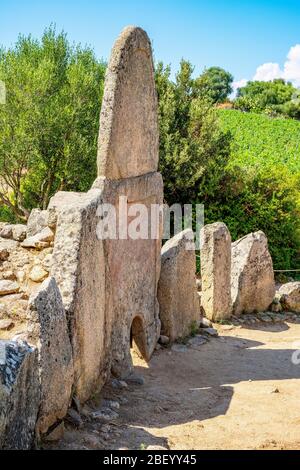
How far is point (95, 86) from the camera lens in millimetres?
19594

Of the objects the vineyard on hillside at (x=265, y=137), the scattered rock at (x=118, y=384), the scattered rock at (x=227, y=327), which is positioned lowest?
the scattered rock at (x=118, y=384)

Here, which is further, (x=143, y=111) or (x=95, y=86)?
(x=95, y=86)

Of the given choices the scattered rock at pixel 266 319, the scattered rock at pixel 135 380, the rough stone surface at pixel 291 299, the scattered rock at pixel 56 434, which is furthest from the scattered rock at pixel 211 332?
the scattered rock at pixel 56 434

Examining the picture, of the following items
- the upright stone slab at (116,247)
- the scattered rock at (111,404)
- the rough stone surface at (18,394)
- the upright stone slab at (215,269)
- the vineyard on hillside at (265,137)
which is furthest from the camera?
the vineyard on hillside at (265,137)

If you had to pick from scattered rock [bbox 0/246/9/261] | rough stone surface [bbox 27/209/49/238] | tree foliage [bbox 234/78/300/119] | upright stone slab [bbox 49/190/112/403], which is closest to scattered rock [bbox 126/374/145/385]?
upright stone slab [bbox 49/190/112/403]

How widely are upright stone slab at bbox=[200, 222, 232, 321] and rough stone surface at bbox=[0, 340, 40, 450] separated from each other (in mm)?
6667

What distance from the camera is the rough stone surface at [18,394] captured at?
196 inches

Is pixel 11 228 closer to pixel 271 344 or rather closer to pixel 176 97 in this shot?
pixel 271 344

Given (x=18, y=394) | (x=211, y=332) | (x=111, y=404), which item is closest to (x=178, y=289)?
(x=211, y=332)

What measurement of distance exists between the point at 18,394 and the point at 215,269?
281 inches

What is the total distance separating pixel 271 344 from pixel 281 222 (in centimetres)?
737

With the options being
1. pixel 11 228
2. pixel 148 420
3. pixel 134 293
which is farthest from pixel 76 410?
pixel 11 228

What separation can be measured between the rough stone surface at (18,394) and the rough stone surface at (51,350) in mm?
254

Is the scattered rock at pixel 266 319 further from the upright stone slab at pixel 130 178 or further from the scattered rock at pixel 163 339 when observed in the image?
the upright stone slab at pixel 130 178
